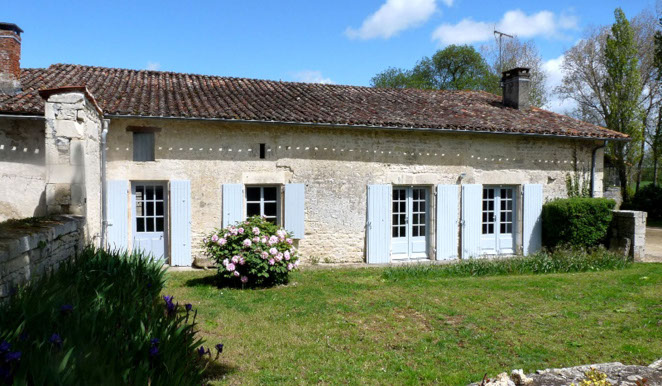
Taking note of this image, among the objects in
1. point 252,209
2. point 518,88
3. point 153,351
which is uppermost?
point 518,88

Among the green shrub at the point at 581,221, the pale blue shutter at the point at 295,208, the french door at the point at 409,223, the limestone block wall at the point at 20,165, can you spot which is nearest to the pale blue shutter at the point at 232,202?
the pale blue shutter at the point at 295,208

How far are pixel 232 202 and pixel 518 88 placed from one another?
27.7 ft

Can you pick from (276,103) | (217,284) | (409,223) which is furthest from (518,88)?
(217,284)

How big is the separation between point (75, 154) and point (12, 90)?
3478 mm

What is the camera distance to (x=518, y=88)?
12.8 m

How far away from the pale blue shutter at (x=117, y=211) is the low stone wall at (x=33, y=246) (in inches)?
114

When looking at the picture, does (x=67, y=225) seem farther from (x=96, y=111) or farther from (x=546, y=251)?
(x=546, y=251)

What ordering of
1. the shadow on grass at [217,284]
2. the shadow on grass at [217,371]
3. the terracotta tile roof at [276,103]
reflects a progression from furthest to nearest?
the terracotta tile roof at [276,103], the shadow on grass at [217,284], the shadow on grass at [217,371]

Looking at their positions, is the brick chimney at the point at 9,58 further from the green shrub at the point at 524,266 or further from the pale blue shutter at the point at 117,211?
the green shrub at the point at 524,266

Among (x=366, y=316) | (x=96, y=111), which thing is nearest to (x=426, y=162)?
(x=366, y=316)

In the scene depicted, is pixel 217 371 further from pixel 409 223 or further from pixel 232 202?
pixel 409 223

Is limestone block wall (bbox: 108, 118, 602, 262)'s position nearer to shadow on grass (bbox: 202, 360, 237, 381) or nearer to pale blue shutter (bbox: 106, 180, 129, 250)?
pale blue shutter (bbox: 106, 180, 129, 250)

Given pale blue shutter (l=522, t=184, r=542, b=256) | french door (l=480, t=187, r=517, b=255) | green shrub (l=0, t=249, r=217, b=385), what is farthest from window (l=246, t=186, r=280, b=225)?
pale blue shutter (l=522, t=184, r=542, b=256)

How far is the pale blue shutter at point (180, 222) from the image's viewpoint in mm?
9164
